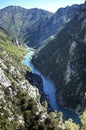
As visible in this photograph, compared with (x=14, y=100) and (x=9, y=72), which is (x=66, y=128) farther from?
(x=9, y=72)

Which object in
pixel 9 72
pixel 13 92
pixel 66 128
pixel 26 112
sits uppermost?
pixel 9 72

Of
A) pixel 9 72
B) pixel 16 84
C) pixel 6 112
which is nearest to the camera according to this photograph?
pixel 6 112

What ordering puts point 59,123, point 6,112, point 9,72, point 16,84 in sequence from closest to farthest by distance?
point 6,112, point 59,123, point 16,84, point 9,72

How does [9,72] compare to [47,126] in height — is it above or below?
above

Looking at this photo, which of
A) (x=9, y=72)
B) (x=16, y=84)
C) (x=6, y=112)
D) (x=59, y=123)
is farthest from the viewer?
(x=9, y=72)

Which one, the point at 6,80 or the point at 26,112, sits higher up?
the point at 6,80

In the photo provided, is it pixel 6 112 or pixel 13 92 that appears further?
pixel 13 92

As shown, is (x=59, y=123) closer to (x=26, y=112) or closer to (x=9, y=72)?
(x=26, y=112)

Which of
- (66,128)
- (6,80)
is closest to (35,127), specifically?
(66,128)

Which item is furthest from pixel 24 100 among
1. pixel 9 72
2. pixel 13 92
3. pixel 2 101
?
pixel 9 72
